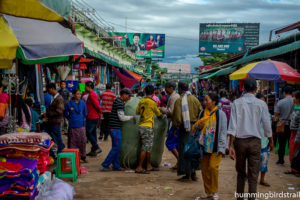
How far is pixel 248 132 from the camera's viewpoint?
5.04 meters

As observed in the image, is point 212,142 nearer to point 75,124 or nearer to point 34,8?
point 34,8

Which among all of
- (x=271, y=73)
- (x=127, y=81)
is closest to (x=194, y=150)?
(x=271, y=73)

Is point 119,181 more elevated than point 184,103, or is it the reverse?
point 184,103

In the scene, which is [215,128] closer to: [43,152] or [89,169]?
[43,152]

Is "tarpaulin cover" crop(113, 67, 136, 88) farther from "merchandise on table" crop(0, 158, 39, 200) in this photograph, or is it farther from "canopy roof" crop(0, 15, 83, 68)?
"merchandise on table" crop(0, 158, 39, 200)

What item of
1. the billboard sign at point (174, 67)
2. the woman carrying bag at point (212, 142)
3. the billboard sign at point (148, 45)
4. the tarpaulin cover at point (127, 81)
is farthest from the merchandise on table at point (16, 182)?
the billboard sign at point (174, 67)

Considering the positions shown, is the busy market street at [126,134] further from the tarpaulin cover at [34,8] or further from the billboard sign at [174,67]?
the billboard sign at [174,67]

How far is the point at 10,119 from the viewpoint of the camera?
4918mm

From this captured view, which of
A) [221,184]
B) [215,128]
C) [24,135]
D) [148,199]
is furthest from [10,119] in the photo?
[221,184]

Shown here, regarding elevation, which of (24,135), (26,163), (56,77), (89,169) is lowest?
(89,169)

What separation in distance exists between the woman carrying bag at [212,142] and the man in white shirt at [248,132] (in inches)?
14.2

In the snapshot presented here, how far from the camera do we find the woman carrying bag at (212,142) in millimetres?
5500

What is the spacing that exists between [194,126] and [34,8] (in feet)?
11.8

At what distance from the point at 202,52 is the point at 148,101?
112 feet
